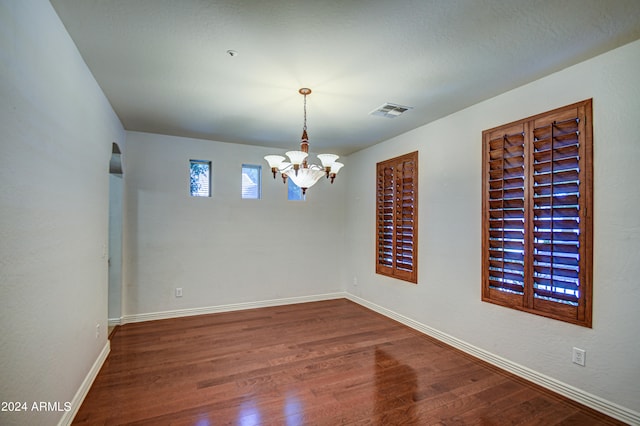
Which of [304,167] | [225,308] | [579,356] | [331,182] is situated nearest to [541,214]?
[579,356]

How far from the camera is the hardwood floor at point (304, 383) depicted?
2260mm

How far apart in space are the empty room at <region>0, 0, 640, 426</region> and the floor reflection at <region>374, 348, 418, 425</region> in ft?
0.07

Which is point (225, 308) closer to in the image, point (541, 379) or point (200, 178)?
point (200, 178)

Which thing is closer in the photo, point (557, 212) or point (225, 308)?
point (557, 212)

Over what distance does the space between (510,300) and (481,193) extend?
1088 mm

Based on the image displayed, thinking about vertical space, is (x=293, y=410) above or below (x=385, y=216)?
below

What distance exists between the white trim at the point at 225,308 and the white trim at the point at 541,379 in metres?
1.80

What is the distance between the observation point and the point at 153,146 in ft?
14.7

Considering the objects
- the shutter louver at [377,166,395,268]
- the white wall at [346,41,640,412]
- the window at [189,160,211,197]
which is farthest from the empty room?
the window at [189,160,211,197]

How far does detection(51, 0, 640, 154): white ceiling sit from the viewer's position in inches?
73.0

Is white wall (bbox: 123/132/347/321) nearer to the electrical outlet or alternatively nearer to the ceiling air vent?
the ceiling air vent

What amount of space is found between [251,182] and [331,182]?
237cm

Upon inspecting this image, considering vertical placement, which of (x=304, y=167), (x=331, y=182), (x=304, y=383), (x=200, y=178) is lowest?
(x=304, y=383)

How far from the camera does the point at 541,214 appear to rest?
8.77 feet
